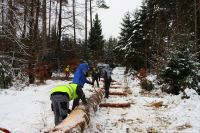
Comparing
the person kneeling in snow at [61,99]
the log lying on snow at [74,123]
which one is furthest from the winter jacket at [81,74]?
the person kneeling in snow at [61,99]

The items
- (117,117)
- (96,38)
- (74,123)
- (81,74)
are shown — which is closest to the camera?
(74,123)

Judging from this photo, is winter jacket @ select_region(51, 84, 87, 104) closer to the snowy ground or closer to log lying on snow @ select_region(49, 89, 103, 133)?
log lying on snow @ select_region(49, 89, 103, 133)

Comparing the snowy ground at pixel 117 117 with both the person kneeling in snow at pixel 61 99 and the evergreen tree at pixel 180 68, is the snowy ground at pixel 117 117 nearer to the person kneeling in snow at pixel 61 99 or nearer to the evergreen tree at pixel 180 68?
the person kneeling in snow at pixel 61 99

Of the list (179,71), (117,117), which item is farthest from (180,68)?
(117,117)

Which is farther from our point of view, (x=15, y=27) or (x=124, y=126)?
(x=124, y=126)

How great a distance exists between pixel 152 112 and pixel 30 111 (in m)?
4.30

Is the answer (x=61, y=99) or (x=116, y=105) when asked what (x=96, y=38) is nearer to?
(x=116, y=105)

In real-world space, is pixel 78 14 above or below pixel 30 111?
above

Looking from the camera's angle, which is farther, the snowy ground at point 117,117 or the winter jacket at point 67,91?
the snowy ground at point 117,117

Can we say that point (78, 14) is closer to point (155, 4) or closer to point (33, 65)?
point (155, 4)

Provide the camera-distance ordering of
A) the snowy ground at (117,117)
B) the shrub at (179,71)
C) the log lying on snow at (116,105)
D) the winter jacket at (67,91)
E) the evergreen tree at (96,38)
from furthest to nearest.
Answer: the evergreen tree at (96,38) < the shrub at (179,71) < the log lying on snow at (116,105) < the snowy ground at (117,117) < the winter jacket at (67,91)

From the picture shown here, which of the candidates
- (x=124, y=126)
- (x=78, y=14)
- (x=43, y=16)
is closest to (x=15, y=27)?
(x=124, y=126)

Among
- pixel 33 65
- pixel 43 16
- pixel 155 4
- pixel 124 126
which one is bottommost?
pixel 124 126

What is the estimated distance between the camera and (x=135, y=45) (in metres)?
36.0
